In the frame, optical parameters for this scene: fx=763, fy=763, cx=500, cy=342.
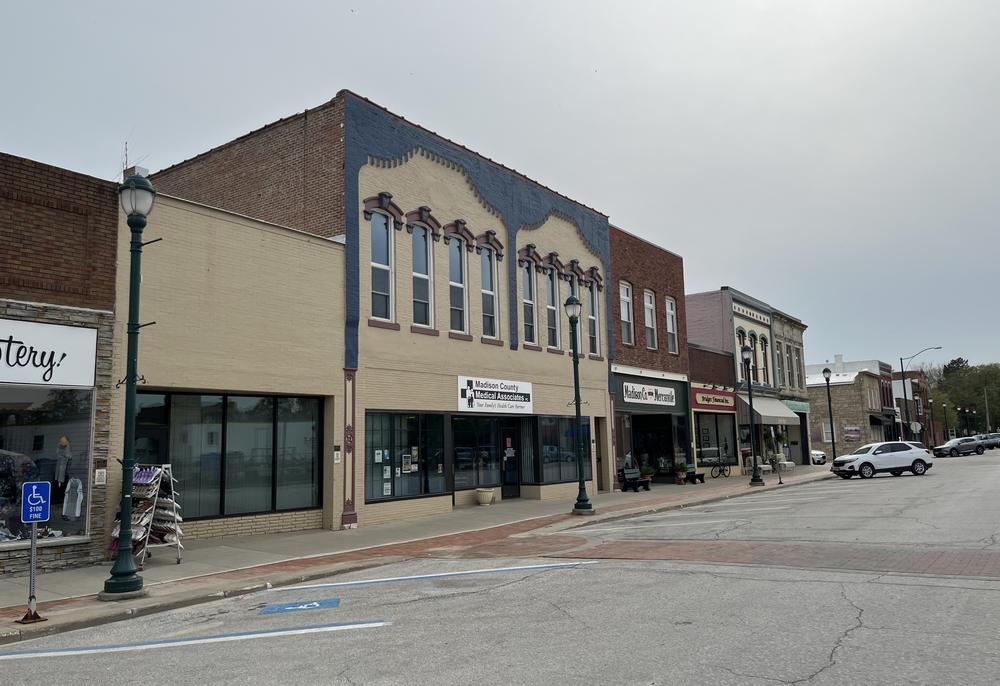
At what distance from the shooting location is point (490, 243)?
23484 mm

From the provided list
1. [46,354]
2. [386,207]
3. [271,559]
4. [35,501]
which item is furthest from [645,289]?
[35,501]

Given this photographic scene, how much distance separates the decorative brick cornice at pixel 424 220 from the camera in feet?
67.1

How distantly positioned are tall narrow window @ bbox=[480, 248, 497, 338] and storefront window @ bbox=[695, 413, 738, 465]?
1522cm

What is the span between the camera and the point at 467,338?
21969 mm

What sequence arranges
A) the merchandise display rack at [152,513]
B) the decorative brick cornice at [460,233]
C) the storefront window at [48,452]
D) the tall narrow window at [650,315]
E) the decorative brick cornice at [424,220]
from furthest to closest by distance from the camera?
the tall narrow window at [650,315], the decorative brick cornice at [460,233], the decorative brick cornice at [424,220], the merchandise display rack at [152,513], the storefront window at [48,452]

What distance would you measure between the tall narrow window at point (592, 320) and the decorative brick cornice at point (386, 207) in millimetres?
10075

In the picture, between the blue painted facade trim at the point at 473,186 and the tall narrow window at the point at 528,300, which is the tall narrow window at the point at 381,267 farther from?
the tall narrow window at the point at 528,300

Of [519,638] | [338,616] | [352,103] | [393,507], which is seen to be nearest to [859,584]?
[519,638]

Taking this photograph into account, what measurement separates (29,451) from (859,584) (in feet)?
41.7

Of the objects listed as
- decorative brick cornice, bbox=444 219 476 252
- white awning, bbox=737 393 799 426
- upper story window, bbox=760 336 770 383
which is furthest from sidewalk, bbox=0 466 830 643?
upper story window, bbox=760 336 770 383

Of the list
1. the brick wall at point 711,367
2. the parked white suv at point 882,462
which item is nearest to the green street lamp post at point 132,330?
the brick wall at point 711,367

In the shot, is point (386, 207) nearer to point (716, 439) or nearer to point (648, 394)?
point (648, 394)

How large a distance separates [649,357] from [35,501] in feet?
82.7

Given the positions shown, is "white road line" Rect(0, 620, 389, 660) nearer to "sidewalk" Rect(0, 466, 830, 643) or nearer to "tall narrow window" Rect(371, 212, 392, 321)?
"sidewalk" Rect(0, 466, 830, 643)
